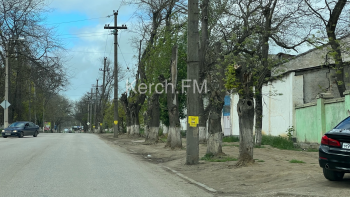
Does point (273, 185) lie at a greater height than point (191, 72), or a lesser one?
lesser

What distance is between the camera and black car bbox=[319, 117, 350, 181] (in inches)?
322

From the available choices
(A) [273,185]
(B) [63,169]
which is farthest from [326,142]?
(B) [63,169]

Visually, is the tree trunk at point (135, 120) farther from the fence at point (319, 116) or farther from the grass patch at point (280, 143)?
the fence at point (319, 116)

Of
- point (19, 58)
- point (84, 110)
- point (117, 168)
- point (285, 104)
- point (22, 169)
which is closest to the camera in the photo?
point (22, 169)

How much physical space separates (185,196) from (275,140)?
16.2 meters

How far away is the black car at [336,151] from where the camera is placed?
8.19 m

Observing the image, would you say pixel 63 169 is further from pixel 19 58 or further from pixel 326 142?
pixel 19 58

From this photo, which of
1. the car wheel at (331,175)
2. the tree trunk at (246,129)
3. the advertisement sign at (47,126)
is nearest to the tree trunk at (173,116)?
the tree trunk at (246,129)

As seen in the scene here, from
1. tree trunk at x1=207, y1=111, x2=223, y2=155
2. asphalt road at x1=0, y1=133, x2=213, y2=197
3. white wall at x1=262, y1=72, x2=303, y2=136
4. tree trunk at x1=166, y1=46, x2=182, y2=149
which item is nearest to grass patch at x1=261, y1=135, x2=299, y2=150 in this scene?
white wall at x1=262, y1=72, x2=303, y2=136

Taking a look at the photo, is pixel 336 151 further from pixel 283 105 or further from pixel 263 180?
pixel 283 105

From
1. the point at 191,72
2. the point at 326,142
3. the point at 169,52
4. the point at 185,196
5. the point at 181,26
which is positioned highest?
the point at 181,26

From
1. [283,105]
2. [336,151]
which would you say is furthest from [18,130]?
[336,151]

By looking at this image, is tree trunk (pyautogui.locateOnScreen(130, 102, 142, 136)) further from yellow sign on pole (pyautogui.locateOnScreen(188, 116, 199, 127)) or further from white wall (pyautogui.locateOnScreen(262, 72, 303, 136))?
yellow sign on pole (pyautogui.locateOnScreen(188, 116, 199, 127))

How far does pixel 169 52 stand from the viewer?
2697cm
